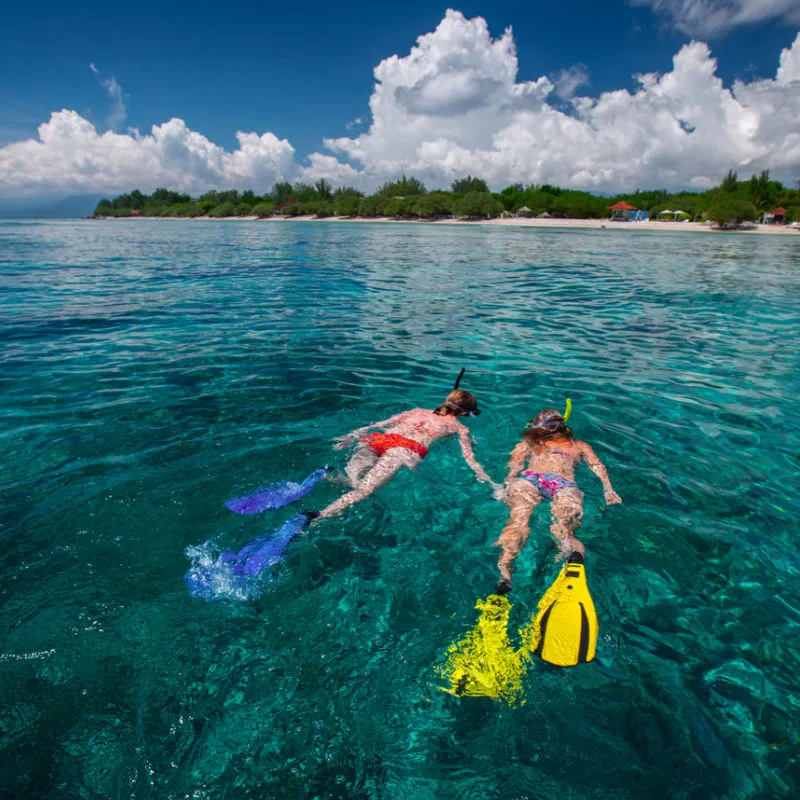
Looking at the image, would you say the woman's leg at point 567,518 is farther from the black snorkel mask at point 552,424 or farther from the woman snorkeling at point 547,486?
the black snorkel mask at point 552,424

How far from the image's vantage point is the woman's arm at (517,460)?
5359 millimetres

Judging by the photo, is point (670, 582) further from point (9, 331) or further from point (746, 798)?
point (9, 331)

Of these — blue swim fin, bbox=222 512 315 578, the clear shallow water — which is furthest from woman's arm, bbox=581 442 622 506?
blue swim fin, bbox=222 512 315 578

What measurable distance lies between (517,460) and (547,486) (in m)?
0.76

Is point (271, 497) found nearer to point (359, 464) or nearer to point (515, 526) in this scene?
point (359, 464)

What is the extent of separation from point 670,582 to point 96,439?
6873 millimetres

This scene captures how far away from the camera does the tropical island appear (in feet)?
277

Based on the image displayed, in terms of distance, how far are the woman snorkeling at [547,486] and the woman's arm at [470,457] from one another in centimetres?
28

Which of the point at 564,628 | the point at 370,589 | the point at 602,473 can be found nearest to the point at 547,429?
the point at 602,473

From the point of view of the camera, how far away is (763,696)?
3.18 meters

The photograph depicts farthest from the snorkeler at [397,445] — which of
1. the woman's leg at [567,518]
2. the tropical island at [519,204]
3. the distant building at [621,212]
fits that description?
the distant building at [621,212]

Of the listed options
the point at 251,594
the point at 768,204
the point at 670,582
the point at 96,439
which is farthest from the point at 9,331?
the point at 768,204

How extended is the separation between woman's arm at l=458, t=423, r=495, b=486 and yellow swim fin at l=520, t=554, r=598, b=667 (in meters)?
1.83

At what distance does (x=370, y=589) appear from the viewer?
3.95 m
